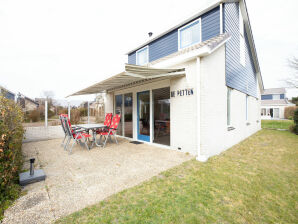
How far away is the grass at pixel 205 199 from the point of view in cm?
219

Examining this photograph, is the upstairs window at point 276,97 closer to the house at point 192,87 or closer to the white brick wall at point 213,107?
the house at point 192,87

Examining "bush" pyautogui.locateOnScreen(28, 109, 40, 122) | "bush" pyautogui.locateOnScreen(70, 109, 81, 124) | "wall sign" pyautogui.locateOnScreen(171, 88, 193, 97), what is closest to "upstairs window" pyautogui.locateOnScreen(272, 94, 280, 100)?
"wall sign" pyautogui.locateOnScreen(171, 88, 193, 97)

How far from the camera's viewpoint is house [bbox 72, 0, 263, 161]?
4773 mm

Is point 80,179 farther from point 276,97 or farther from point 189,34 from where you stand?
point 276,97

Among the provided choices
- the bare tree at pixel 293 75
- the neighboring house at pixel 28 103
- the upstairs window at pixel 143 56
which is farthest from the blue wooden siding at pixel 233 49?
the bare tree at pixel 293 75

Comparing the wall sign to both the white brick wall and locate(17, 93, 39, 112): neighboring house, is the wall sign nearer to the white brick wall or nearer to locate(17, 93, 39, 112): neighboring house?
the white brick wall

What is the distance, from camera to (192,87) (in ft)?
16.5

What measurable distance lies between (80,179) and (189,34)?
25.7 feet

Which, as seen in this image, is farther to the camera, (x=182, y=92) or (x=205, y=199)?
(x=182, y=92)

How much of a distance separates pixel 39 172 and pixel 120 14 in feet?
38.1

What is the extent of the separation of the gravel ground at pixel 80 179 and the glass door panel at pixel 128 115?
2.98 meters

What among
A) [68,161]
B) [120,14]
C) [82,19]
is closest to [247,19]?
[120,14]

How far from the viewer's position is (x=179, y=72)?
202 inches

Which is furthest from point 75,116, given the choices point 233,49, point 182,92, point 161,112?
point 233,49
